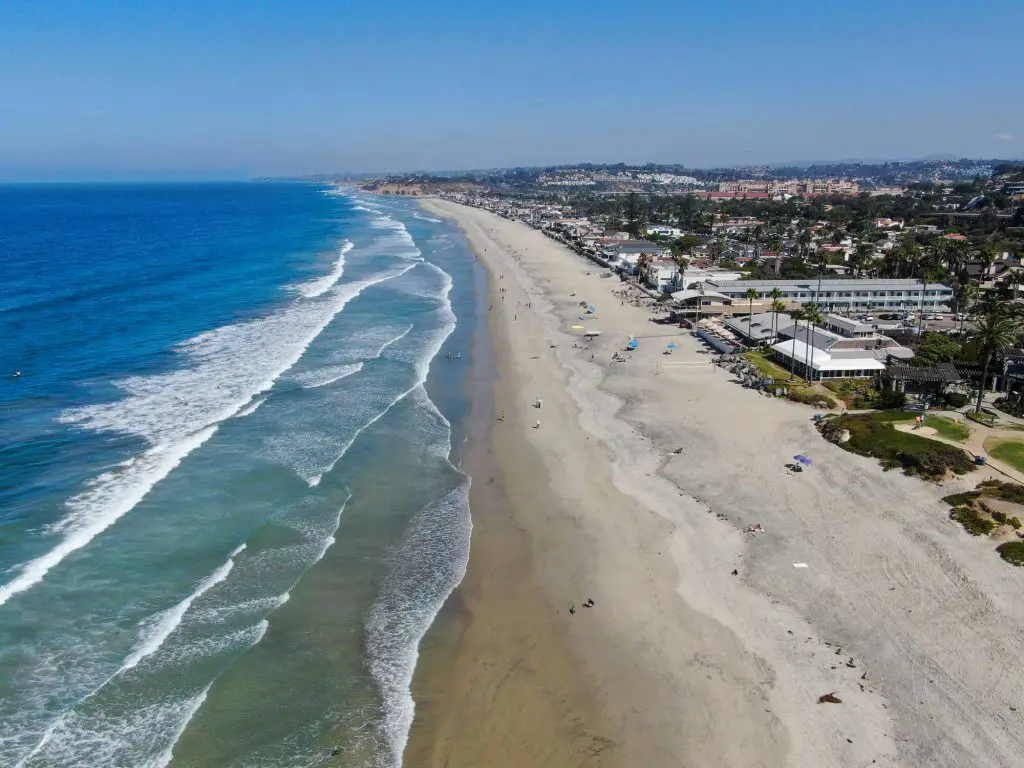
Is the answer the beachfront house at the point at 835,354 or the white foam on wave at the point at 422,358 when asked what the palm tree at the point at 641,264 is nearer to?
the white foam on wave at the point at 422,358

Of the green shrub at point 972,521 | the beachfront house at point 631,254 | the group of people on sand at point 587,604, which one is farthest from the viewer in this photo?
the beachfront house at point 631,254

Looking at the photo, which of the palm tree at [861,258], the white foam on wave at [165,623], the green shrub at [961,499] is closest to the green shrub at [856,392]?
the green shrub at [961,499]

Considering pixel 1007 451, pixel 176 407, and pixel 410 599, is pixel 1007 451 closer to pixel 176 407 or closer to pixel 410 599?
pixel 410 599

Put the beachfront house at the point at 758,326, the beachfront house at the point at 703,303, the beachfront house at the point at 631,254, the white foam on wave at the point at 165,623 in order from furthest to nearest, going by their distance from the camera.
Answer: the beachfront house at the point at 631,254, the beachfront house at the point at 703,303, the beachfront house at the point at 758,326, the white foam on wave at the point at 165,623

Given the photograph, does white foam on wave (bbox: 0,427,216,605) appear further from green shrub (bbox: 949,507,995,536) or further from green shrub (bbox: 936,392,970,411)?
green shrub (bbox: 936,392,970,411)

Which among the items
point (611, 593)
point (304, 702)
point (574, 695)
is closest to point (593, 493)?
point (611, 593)

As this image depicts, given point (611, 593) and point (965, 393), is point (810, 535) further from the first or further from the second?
point (965, 393)

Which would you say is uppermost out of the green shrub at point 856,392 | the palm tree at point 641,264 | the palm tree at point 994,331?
the palm tree at point 994,331
